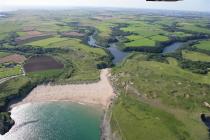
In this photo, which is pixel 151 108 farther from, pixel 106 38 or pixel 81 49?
pixel 106 38

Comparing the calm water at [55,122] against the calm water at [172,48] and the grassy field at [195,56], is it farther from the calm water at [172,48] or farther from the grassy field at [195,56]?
the calm water at [172,48]

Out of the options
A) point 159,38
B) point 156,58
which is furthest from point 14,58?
point 159,38

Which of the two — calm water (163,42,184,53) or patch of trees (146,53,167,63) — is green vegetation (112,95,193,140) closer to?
patch of trees (146,53,167,63)

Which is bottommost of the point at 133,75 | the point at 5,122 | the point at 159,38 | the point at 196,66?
the point at 159,38

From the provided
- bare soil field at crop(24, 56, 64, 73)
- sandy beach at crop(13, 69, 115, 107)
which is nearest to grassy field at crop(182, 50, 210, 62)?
sandy beach at crop(13, 69, 115, 107)

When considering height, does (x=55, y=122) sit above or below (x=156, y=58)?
below

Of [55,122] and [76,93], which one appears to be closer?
[55,122]

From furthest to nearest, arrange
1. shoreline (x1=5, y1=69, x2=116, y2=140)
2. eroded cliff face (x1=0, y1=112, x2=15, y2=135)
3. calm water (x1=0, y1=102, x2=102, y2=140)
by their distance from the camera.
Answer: shoreline (x1=5, y1=69, x2=116, y2=140) → eroded cliff face (x1=0, y1=112, x2=15, y2=135) → calm water (x1=0, y1=102, x2=102, y2=140)

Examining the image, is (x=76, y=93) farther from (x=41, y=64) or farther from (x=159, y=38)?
(x=159, y=38)
